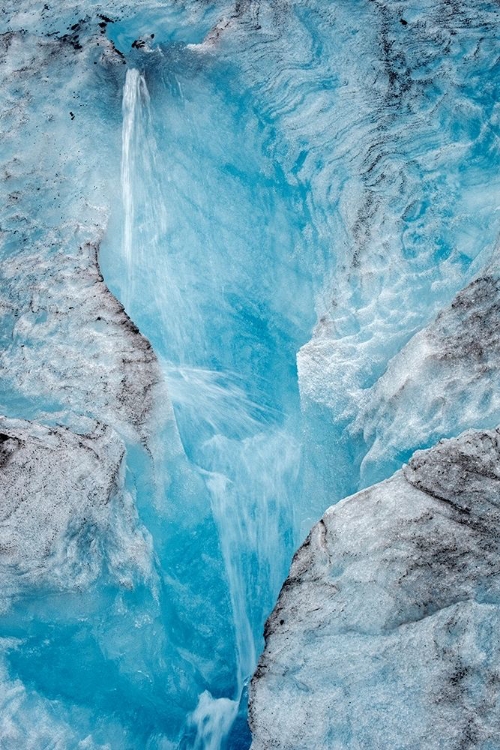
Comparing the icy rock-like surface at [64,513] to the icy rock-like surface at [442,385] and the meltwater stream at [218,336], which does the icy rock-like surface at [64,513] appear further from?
the icy rock-like surface at [442,385]

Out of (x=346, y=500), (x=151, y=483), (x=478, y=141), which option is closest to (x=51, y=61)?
(x=478, y=141)

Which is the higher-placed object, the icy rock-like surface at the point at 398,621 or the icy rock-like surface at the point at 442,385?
the icy rock-like surface at the point at 442,385

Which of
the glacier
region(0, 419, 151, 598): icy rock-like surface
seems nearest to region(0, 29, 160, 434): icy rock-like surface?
the glacier

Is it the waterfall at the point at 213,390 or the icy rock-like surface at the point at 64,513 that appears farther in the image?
the waterfall at the point at 213,390

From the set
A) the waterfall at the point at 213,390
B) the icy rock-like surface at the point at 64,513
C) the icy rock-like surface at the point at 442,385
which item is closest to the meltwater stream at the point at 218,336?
the waterfall at the point at 213,390

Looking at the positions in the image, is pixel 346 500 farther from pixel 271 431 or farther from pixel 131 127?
pixel 131 127
